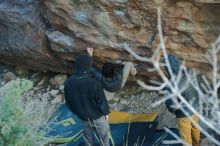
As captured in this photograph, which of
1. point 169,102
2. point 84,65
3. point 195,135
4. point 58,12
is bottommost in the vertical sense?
point 195,135

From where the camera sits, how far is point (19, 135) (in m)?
5.57

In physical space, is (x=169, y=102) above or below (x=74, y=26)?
below

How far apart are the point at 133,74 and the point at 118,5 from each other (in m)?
1.08

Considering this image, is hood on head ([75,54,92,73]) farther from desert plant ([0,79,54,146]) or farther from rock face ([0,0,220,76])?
rock face ([0,0,220,76])

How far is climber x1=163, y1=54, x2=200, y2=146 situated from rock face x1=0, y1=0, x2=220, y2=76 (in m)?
0.89

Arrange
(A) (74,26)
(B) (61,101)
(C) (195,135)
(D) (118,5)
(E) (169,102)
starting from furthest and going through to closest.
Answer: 1. (B) (61,101)
2. (A) (74,26)
3. (D) (118,5)
4. (C) (195,135)
5. (E) (169,102)

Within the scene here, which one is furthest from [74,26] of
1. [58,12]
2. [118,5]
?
[118,5]

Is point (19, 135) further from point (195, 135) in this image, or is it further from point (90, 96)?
point (195, 135)

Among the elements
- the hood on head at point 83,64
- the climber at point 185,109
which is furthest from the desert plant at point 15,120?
the climber at point 185,109

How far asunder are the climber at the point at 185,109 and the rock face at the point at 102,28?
0.89 metres

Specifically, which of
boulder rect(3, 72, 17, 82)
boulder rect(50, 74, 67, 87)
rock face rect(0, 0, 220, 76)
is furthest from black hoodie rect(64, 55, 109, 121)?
boulder rect(3, 72, 17, 82)

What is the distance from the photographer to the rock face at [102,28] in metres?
6.34

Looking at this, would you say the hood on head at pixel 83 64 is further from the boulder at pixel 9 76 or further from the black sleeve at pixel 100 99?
the boulder at pixel 9 76

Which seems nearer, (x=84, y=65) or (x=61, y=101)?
(x=84, y=65)
